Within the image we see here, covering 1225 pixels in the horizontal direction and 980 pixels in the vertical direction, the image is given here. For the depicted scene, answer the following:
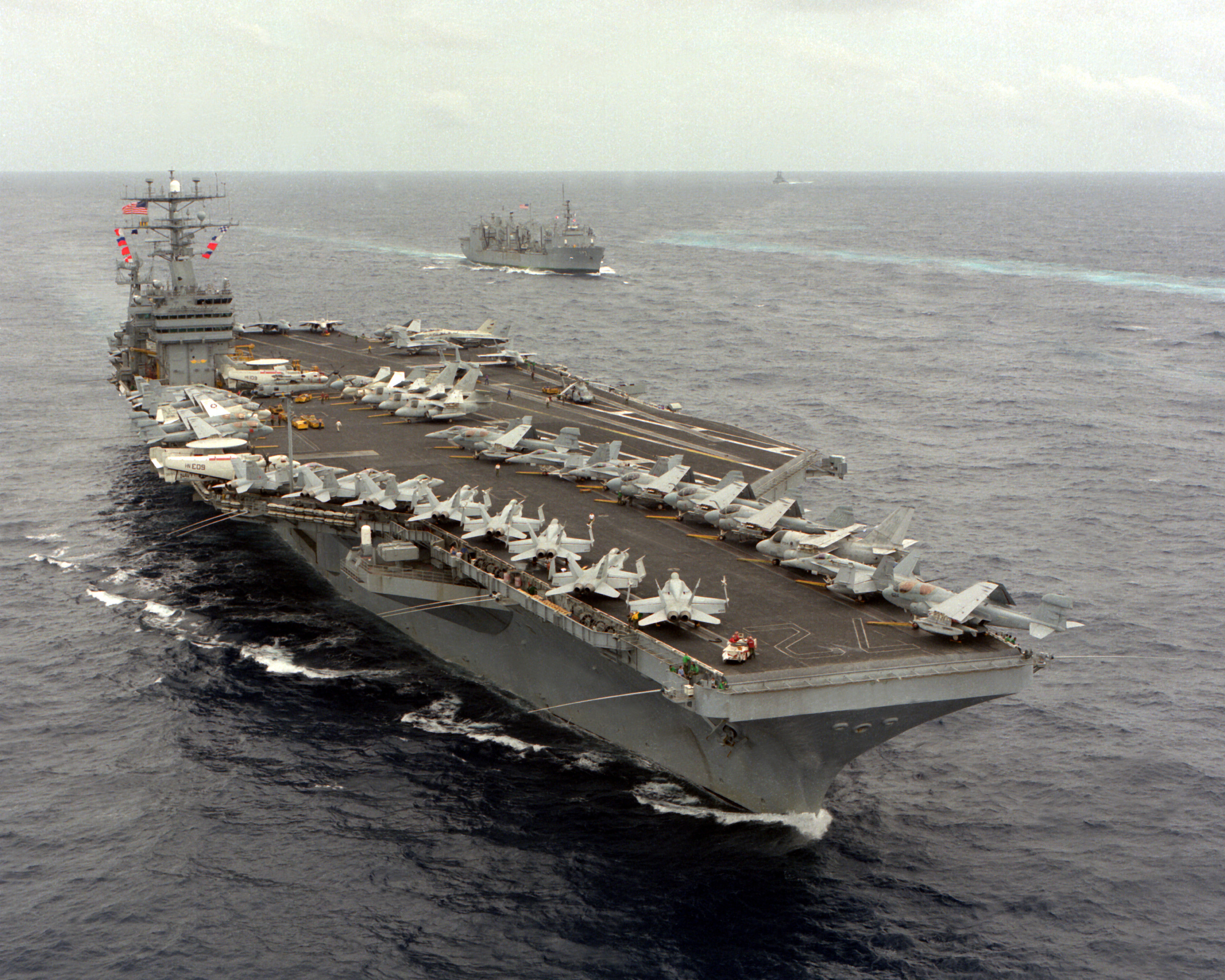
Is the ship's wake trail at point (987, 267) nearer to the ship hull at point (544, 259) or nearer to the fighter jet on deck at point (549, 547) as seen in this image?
the ship hull at point (544, 259)

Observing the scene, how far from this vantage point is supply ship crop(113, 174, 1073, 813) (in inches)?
957

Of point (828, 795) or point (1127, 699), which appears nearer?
point (828, 795)

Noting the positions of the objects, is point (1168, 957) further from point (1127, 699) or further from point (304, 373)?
point (304, 373)

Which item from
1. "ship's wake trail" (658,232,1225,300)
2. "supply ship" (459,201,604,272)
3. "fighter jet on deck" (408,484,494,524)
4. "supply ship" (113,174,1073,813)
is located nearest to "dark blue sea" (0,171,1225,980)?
"supply ship" (113,174,1073,813)

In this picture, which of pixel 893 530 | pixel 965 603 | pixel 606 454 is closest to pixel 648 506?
pixel 606 454

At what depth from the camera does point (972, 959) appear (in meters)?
21.5

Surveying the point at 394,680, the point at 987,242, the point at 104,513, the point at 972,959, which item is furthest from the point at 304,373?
the point at 987,242

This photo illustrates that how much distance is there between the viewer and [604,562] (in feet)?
91.4

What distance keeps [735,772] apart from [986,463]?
32.8 m

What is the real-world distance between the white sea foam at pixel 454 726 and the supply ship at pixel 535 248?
9395cm

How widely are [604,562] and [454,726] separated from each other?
618 cm

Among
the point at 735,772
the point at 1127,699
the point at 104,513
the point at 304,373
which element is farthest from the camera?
the point at 304,373

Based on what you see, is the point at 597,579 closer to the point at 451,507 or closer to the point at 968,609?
the point at 451,507

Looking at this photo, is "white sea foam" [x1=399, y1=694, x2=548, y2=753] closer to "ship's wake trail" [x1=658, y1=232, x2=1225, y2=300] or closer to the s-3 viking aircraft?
the s-3 viking aircraft
